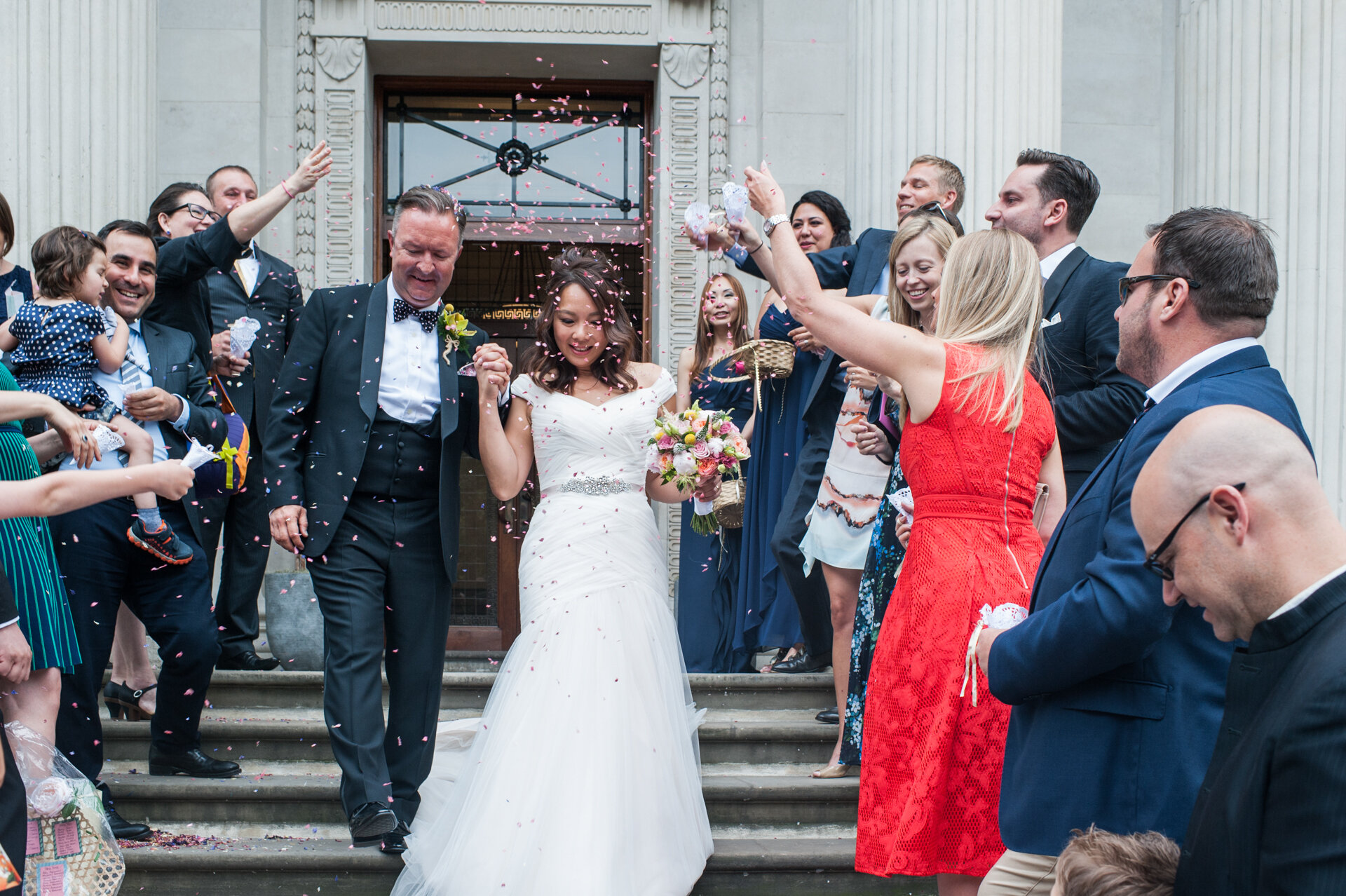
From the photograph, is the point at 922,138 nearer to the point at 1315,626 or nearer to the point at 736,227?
the point at 736,227

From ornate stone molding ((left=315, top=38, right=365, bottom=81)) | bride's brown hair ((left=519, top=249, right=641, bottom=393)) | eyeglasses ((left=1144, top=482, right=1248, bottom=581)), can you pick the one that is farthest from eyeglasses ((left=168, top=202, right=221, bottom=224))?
eyeglasses ((left=1144, top=482, right=1248, bottom=581))

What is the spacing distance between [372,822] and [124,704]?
171 cm

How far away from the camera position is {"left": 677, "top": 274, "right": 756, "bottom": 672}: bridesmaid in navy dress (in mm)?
6371

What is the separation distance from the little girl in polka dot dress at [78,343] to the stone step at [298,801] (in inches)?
36.3

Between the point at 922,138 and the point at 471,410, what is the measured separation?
3.20m

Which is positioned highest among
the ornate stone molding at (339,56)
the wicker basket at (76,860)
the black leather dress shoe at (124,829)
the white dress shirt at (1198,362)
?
the ornate stone molding at (339,56)

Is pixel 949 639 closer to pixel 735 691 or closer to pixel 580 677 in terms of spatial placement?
pixel 580 677

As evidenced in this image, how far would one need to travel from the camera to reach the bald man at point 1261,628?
4.17 feet

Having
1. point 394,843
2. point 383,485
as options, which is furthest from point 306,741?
point 383,485

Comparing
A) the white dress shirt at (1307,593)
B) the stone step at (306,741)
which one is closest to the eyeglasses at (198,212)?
the stone step at (306,741)

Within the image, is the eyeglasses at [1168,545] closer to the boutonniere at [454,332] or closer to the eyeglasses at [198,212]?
the boutonniere at [454,332]

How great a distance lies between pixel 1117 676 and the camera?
7.04 feet

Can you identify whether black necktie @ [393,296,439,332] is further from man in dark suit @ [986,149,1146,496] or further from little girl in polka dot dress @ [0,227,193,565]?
man in dark suit @ [986,149,1146,496]

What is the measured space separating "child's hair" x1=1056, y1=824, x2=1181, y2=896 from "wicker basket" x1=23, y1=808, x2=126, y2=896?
2280 mm
